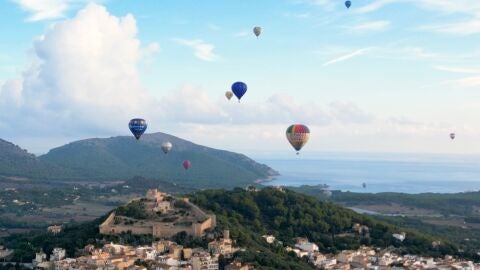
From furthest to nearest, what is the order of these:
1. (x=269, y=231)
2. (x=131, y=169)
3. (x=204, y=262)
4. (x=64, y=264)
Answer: (x=131, y=169) → (x=269, y=231) → (x=204, y=262) → (x=64, y=264)

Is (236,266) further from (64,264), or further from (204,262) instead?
(64,264)

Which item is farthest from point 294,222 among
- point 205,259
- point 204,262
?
point 204,262

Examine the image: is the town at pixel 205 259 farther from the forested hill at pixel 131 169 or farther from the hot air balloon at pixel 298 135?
the forested hill at pixel 131 169

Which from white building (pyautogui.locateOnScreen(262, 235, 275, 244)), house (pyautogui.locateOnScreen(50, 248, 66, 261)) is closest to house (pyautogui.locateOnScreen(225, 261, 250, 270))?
house (pyautogui.locateOnScreen(50, 248, 66, 261))

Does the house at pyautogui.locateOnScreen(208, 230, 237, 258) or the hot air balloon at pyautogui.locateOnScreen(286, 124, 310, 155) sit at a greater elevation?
the hot air balloon at pyautogui.locateOnScreen(286, 124, 310, 155)

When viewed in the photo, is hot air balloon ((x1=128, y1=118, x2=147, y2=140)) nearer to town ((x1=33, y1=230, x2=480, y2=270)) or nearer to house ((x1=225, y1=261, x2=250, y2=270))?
town ((x1=33, y1=230, x2=480, y2=270))

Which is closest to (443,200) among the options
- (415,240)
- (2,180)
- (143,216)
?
(415,240)

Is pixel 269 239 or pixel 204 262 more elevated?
pixel 269 239

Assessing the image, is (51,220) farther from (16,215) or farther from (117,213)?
(117,213)
